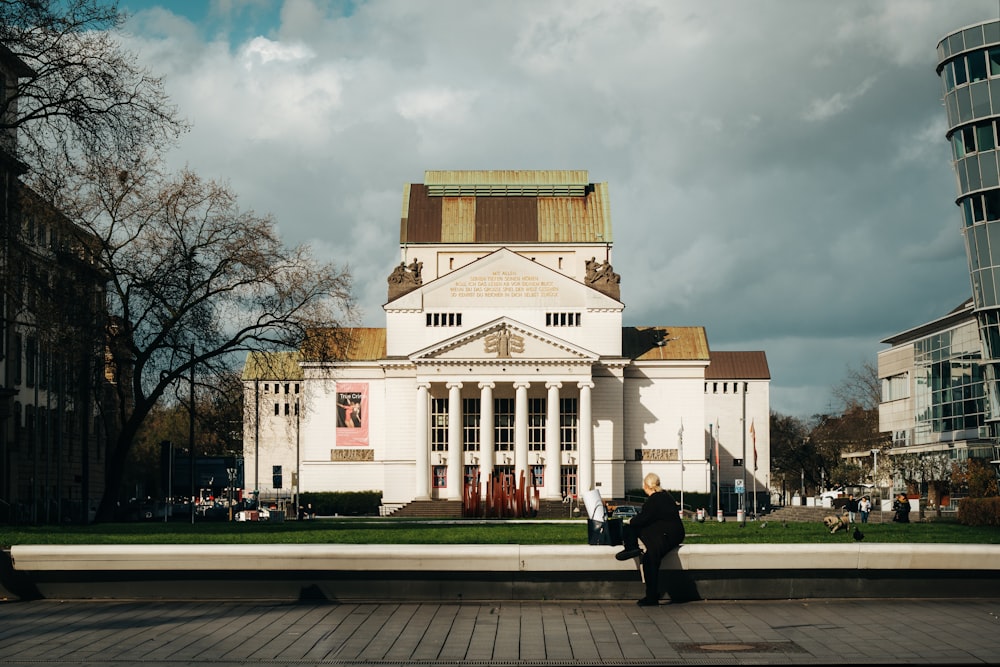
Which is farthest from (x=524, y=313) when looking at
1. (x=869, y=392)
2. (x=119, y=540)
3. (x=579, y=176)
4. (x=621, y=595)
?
(x=621, y=595)

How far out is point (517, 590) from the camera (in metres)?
18.1

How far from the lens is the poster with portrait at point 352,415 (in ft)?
328

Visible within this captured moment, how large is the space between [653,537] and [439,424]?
8098 cm

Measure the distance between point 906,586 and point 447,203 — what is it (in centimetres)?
9303

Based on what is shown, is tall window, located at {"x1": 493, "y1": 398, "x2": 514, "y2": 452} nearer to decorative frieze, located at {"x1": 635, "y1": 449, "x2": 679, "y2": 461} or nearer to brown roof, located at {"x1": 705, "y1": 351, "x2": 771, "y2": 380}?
decorative frieze, located at {"x1": 635, "y1": 449, "x2": 679, "y2": 461}

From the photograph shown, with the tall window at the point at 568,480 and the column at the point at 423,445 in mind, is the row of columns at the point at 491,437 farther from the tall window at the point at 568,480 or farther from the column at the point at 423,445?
the tall window at the point at 568,480

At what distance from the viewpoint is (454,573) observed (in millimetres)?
18047

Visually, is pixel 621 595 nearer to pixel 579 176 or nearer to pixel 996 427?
pixel 996 427

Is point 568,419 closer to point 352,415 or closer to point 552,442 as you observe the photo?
point 552,442

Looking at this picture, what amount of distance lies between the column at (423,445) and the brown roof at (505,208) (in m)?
17.2

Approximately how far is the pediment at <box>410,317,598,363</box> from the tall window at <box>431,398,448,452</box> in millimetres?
6326

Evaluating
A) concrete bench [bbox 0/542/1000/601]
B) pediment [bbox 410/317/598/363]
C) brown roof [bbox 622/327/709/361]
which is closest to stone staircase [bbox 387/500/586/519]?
pediment [bbox 410/317/598/363]

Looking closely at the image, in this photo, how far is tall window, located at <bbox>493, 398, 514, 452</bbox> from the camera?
97875mm

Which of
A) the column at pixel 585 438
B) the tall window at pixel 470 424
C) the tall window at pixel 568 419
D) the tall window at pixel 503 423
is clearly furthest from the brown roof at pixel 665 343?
the tall window at pixel 470 424
